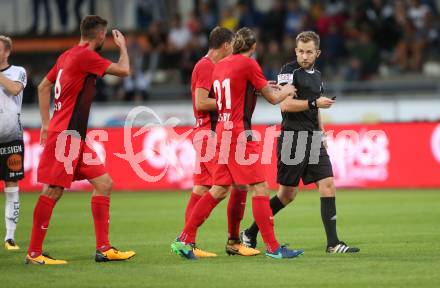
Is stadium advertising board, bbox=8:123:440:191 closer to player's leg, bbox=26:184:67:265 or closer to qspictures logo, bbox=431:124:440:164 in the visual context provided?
qspictures logo, bbox=431:124:440:164

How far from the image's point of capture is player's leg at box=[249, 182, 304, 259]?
10.6m

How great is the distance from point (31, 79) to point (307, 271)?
61.5 feet

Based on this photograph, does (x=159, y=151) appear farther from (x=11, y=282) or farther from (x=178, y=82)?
(x=11, y=282)

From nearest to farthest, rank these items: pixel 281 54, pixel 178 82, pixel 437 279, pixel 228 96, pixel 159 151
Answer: pixel 437 279 → pixel 228 96 → pixel 159 151 → pixel 281 54 → pixel 178 82

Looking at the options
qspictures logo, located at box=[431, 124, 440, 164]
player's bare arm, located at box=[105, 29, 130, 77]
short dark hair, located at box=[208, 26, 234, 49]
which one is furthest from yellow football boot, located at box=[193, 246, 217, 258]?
qspictures logo, located at box=[431, 124, 440, 164]

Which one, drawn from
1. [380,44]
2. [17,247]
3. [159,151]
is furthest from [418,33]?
[17,247]

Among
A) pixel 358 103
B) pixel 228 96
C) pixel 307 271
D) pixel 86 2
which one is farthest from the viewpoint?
pixel 86 2

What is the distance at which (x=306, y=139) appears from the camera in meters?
11.3

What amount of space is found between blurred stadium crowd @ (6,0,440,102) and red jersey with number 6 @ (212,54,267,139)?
14045 mm

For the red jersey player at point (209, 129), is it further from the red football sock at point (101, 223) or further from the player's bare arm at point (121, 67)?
the player's bare arm at point (121, 67)

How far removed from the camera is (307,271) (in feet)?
31.7

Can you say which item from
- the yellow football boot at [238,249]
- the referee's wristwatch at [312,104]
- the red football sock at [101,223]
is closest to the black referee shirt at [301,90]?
the referee's wristwatch at [312,104]

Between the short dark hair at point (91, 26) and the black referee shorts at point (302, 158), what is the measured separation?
8.23 feet

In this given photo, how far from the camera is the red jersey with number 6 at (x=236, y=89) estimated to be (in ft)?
34.6
